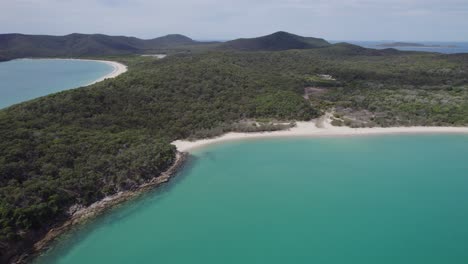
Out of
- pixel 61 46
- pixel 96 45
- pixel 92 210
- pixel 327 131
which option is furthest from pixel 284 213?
pixel 61 46

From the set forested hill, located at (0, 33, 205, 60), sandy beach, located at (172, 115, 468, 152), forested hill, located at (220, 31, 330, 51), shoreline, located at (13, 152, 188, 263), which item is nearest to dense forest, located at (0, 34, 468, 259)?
shoreline, located at (13, 152, 188, 263)

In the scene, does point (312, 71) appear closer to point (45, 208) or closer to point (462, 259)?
point (462, 259)

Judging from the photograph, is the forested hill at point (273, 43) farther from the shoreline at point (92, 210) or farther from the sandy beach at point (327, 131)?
the shoreline at point (92, 210)

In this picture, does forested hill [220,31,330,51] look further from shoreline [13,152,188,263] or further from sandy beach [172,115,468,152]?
shoreline [13,152,188,263]

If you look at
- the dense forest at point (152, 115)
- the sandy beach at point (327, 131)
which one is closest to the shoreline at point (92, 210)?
the dense forest at point (152, 115)

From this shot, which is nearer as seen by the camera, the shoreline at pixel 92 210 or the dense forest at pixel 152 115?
the shoreline at pixel 92 210

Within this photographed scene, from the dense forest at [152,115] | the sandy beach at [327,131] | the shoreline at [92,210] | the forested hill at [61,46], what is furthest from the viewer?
the forested hill at [61,46]
